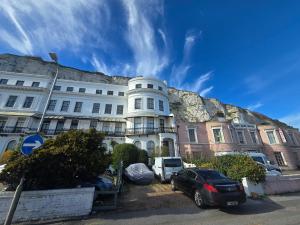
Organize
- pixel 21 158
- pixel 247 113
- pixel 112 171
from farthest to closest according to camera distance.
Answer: pixel 247 113
pixel 112 171
pixel 21 158

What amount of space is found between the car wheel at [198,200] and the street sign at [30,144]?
687 centimetres

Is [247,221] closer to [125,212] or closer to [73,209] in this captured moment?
[125,212]

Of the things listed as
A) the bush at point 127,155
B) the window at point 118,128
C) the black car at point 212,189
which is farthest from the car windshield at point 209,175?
the window at point 118,128

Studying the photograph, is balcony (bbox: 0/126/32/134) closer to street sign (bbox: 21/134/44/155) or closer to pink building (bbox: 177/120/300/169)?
street sign (bbox: 21/134/44/155)

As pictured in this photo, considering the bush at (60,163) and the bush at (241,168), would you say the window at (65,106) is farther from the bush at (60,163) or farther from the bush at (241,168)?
the bush at (241,168)

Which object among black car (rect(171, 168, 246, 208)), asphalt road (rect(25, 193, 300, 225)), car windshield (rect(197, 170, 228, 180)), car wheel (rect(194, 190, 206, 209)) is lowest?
asphalt road (rect(25, 193, 300, 225))

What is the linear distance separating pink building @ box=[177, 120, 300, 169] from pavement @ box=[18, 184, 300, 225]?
14.2m

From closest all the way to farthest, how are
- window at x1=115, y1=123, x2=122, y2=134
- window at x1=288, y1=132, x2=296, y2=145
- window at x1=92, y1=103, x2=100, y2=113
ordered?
window at x1=115, y1=123, x2=122, y2=134 < window at x1=92, y1=103, x2=100, y2=113 < window at x1=288, y1=132, x2=296, y2=145

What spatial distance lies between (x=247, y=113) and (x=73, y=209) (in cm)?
5300

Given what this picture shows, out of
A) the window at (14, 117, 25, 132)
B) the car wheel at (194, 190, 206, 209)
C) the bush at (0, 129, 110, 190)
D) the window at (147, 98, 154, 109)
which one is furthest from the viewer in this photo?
the window at (147, 98, 154, 109)

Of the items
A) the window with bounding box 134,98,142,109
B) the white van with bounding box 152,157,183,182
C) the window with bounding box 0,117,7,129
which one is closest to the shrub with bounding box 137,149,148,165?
the white van with bounding box 152,157,183,182

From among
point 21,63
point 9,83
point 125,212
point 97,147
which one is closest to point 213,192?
point 125,212

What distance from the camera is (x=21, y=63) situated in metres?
39.6

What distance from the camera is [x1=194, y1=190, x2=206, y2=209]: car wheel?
6.56 metres
